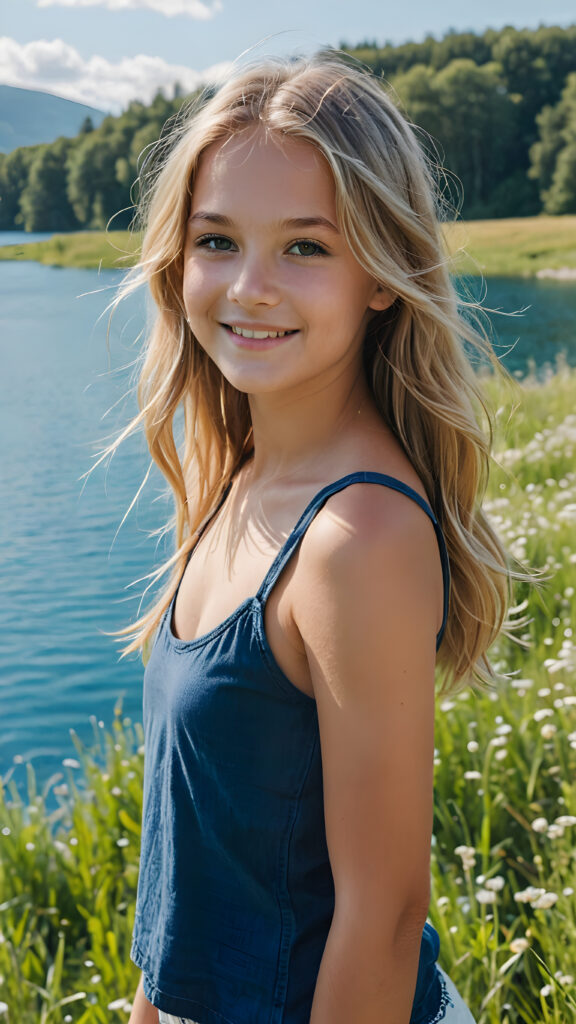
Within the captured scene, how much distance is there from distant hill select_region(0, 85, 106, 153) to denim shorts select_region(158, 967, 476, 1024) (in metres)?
4.15

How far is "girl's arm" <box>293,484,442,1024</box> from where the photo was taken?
98 cm

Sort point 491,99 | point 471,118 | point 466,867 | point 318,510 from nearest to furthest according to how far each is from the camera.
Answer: point 318,510 → point 466,867 → point 471,118 → point 491,99

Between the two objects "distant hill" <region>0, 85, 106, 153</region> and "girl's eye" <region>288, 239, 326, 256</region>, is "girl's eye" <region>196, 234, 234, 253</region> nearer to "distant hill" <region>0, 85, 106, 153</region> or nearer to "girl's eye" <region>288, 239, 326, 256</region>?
"girl's eye" <region>288, 239, 326, 256</region>

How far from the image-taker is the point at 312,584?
3.36 feet

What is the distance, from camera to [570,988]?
5.68 feet

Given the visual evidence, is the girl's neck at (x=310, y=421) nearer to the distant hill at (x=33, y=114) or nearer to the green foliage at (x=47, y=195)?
the distant hill at (x=33, y=114)

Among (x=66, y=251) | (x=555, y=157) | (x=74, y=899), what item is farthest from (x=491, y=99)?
(x=74, y=899)

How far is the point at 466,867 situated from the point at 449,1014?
813mm

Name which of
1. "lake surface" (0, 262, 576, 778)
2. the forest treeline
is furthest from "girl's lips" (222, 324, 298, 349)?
the forest treeline

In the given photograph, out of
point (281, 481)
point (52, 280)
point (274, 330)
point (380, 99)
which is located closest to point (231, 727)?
point (281, 481)

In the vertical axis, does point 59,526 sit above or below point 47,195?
below

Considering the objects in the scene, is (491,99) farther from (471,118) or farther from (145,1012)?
(145,1012)

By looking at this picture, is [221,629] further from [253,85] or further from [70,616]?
[70,616]

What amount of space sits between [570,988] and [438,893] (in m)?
0.47
